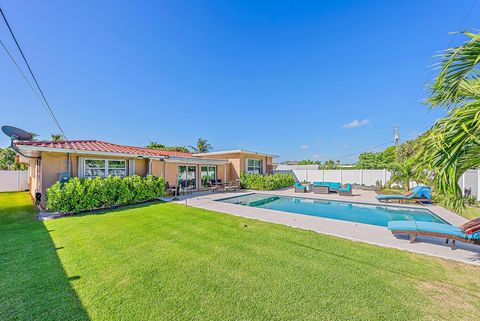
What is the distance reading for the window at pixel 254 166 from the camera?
80.9 ft

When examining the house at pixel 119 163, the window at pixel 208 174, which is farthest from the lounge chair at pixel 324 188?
the window at pixel 208 174

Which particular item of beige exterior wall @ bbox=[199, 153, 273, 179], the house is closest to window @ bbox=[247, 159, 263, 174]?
the house

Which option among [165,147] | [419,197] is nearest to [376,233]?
[419,197]

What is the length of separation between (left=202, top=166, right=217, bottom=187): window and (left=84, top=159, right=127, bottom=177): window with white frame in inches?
312

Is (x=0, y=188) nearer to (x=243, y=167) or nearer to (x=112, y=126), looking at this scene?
(x=112, y=126)

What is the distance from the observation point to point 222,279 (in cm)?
438

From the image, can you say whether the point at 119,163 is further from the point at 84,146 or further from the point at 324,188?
the point at 324,188

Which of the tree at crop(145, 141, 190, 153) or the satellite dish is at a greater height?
the tree at crop(145, 141, 190, 153)

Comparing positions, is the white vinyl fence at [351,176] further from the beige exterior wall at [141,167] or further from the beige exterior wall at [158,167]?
the beige exterior wall at [141,167]

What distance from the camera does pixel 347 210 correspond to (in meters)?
13.2

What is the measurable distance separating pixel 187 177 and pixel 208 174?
2.75m

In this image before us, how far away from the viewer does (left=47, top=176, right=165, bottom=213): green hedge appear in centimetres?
Result: 1032

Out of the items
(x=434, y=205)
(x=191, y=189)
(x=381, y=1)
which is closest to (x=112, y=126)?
(x=191, y=189)

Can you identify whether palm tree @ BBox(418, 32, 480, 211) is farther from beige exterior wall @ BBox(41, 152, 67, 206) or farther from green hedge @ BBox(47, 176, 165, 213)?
beige exterior wall @ BBox(41, 152, 67, 206)
